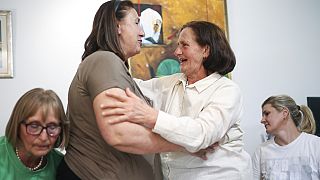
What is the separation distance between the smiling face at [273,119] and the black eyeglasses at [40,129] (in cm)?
182

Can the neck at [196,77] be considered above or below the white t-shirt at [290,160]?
above

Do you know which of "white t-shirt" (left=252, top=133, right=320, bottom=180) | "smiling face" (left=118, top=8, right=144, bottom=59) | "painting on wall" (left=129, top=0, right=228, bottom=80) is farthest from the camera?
"painting on wall" (left=129, top=0, right=228, bottom=80)

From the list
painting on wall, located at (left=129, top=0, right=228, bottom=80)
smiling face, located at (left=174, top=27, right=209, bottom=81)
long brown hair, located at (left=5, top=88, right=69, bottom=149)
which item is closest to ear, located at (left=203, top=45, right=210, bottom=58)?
smiling face, located at (left=174, top=27, right=209, bottom=81)

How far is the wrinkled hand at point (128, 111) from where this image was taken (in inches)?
46.2

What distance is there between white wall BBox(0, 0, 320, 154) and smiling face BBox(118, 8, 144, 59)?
1155 millimetres

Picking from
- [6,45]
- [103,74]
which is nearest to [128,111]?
[103,74]

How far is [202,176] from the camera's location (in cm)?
154

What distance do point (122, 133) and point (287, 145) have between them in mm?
1920

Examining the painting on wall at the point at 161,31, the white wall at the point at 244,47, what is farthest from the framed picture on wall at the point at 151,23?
the white wall at the point at 244,47

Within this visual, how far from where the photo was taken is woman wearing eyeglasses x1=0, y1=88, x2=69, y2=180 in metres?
1.46

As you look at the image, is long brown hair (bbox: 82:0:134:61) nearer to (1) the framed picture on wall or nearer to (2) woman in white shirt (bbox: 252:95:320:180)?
(1) the framed picture on wall

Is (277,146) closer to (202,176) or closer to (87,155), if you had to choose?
(202,176)

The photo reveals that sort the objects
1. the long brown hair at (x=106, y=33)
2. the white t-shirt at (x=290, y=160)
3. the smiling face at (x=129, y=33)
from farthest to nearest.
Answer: the white t-shirt at (x=290, y=160)
the smiling face at (x=129, y=33)
the long brown hair at (x=106, y=33)

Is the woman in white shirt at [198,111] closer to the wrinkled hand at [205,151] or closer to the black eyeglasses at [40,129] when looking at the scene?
the wrinkled hand at [205,151]
